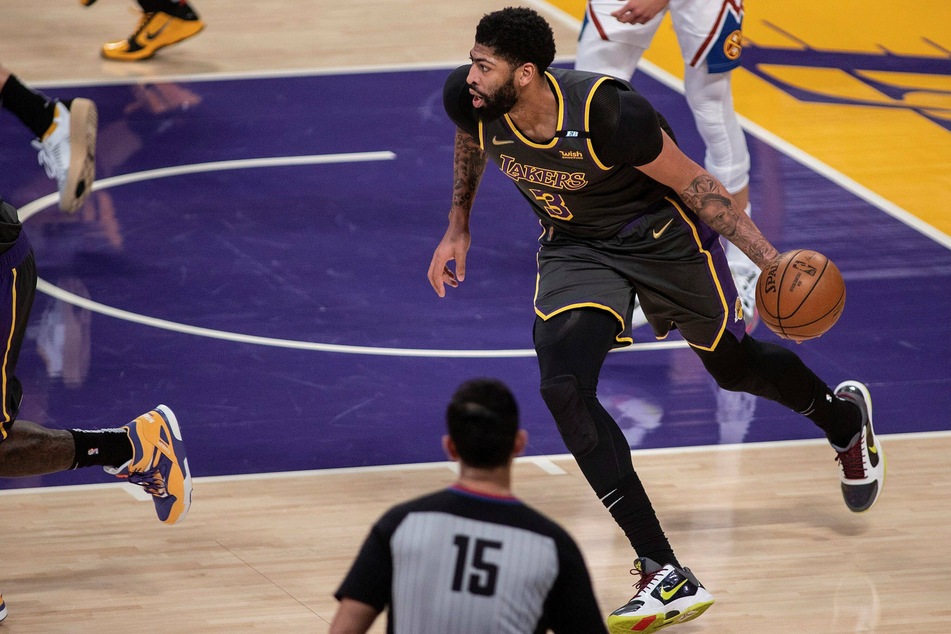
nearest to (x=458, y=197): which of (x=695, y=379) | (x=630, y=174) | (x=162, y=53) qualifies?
(x=630, y=174)

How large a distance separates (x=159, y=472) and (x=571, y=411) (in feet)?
5.05

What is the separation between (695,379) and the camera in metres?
7.24

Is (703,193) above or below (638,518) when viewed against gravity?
above

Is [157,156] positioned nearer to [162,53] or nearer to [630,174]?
[162,53]

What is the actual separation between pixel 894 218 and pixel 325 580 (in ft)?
16.0

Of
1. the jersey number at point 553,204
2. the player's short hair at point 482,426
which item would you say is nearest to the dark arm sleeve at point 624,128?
the jersey number at point 553,204

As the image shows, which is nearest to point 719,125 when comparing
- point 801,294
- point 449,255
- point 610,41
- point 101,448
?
point 610,41

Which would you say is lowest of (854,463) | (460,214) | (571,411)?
(854,463)

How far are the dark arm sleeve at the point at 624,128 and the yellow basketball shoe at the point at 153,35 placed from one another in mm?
7441

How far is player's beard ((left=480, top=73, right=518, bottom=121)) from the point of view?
5.04m

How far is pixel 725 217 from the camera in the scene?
5.12m

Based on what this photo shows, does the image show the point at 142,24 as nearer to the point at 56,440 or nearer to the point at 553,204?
the point at 56,440

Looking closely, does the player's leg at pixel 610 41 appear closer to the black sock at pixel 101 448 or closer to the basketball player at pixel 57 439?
the basketball player at pixel 57 439

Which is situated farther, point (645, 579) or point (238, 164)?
point (238, 164)
